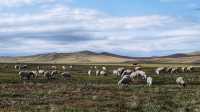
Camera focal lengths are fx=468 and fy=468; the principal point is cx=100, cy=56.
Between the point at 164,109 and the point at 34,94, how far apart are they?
1347 centimetres

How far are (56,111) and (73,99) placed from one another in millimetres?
8138

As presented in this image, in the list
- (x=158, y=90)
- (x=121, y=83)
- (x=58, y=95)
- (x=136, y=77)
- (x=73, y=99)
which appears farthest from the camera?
(x=136, y=77)

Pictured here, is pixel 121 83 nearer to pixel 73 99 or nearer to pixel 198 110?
pixel 73 99

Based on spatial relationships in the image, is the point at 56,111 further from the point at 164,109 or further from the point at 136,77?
the point at 136,77

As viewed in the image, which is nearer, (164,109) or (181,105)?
(164,109)

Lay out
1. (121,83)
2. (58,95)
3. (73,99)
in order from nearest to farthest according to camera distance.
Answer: (73,99)
(58,95)
(121,83)

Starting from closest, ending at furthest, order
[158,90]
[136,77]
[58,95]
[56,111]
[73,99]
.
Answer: [56,111] < [73,99] < [58,95] < [158,90] < [136,77]

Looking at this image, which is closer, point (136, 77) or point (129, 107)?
point (129, 107)

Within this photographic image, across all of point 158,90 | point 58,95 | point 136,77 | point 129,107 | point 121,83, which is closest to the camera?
point 129,107

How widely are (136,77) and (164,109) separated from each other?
3300cm

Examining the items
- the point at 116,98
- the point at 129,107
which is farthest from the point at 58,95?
the point at 129,107

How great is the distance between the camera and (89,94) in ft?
122

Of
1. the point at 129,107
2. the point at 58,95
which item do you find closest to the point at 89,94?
the point at 58,95

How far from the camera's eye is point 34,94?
36.3 metres
